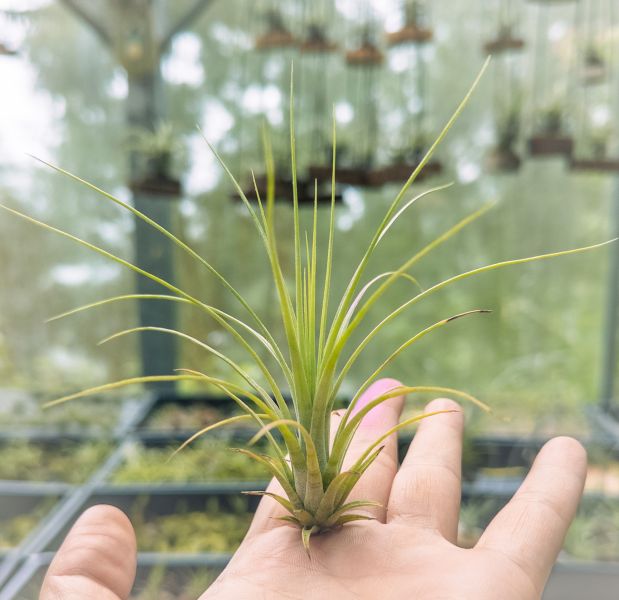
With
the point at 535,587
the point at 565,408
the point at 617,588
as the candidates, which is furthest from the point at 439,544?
the point at 565,408

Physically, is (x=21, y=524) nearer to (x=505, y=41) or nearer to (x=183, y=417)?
(x=183, y=417)

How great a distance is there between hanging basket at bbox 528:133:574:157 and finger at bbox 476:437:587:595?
56.7 inches

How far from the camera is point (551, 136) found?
1911 mm

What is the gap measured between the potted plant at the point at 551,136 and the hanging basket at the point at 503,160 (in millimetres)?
65

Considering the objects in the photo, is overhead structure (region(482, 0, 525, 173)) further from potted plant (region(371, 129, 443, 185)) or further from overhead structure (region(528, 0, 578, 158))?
potted plant (region(371, 129, 443, 185))

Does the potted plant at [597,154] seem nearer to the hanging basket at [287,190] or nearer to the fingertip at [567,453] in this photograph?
the hanging basket at [287,190]

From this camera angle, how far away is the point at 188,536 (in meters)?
1.61

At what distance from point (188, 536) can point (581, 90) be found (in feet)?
6.49

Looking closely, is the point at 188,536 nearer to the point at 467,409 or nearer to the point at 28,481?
the point at 28,481

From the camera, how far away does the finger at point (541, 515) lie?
0.59 meters

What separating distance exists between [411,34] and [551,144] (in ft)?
1.78

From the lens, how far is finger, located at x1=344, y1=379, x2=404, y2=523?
2.33 ft

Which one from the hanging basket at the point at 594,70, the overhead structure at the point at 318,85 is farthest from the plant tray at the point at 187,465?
the hanging basket at the point at 594,70

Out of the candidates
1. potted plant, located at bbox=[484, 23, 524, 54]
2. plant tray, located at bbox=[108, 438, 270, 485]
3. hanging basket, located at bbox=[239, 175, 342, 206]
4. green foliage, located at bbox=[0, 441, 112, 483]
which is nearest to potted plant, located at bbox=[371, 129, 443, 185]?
hanging basket, located at bbox=[239, 175, 342, 206]
